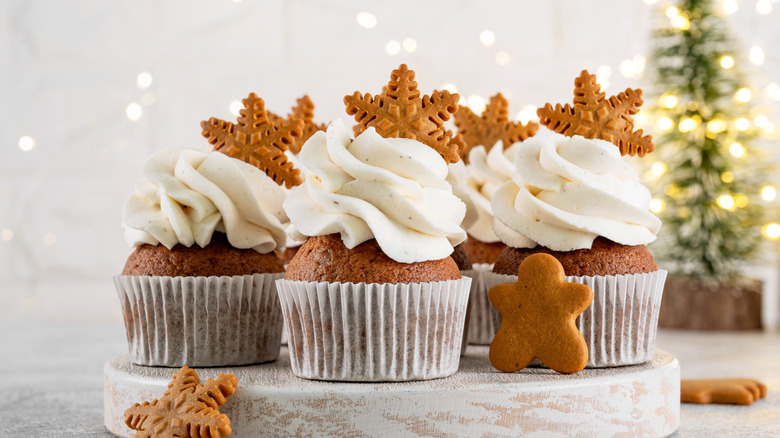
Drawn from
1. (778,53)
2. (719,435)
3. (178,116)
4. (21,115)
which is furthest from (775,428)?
(21,115)

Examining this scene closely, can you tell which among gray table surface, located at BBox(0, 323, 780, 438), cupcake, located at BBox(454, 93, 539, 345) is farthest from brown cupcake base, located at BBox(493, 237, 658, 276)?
gray table surface, located at BBox(0, 323, 780, 438)

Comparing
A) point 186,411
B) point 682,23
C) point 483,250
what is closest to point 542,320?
point 483,250

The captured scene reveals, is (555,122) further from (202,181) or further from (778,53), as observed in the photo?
(778,53)

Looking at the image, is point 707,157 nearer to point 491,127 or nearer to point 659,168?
point 659,168

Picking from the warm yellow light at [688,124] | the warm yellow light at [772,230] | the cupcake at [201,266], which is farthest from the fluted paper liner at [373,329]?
the warm yellow light at [772,230]

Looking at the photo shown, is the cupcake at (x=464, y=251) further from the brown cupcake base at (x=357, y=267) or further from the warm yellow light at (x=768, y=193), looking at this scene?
the warm yellow light at (x=768, y=193)

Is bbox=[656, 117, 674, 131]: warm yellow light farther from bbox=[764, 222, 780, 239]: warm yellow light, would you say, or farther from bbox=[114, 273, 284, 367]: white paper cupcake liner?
bbox=[114, 273, 284, 367]: white paper cupcake liner
